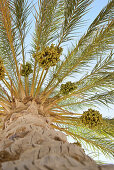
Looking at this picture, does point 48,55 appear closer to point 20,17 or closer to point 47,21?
point 47,21

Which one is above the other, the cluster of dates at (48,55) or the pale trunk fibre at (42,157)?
the cluster of dates at (48,55)

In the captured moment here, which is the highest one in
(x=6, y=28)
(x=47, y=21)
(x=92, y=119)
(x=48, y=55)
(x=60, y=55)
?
(x=47, y=21)

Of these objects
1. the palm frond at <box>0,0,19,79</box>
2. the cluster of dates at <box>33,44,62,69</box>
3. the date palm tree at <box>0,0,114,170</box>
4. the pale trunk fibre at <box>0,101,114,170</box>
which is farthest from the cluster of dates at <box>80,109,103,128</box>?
the palm frond at <box>0,0,19,79</box>

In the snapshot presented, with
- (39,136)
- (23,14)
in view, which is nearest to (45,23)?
(23,14)

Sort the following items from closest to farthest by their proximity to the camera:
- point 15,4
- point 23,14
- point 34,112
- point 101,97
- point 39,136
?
point 39,136
point 34,112
point 15,4
point 23,14
point 101,97

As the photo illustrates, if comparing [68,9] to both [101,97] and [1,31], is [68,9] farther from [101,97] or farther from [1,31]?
[101,97]

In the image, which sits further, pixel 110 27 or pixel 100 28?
pixel 100 28

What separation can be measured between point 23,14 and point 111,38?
216cm

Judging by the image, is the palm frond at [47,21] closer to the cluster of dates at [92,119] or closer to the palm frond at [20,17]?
the palm frond at [20,17]

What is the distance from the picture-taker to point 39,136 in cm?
168

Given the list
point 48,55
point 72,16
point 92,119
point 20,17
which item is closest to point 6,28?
point 20,17

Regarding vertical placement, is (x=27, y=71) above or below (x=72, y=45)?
below

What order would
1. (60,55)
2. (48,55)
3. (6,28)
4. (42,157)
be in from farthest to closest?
(60,55), (6,28), (48,55), (42,157)

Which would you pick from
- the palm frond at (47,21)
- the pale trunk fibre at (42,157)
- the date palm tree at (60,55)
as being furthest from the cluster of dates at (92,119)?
the palm frond at (47,21)
